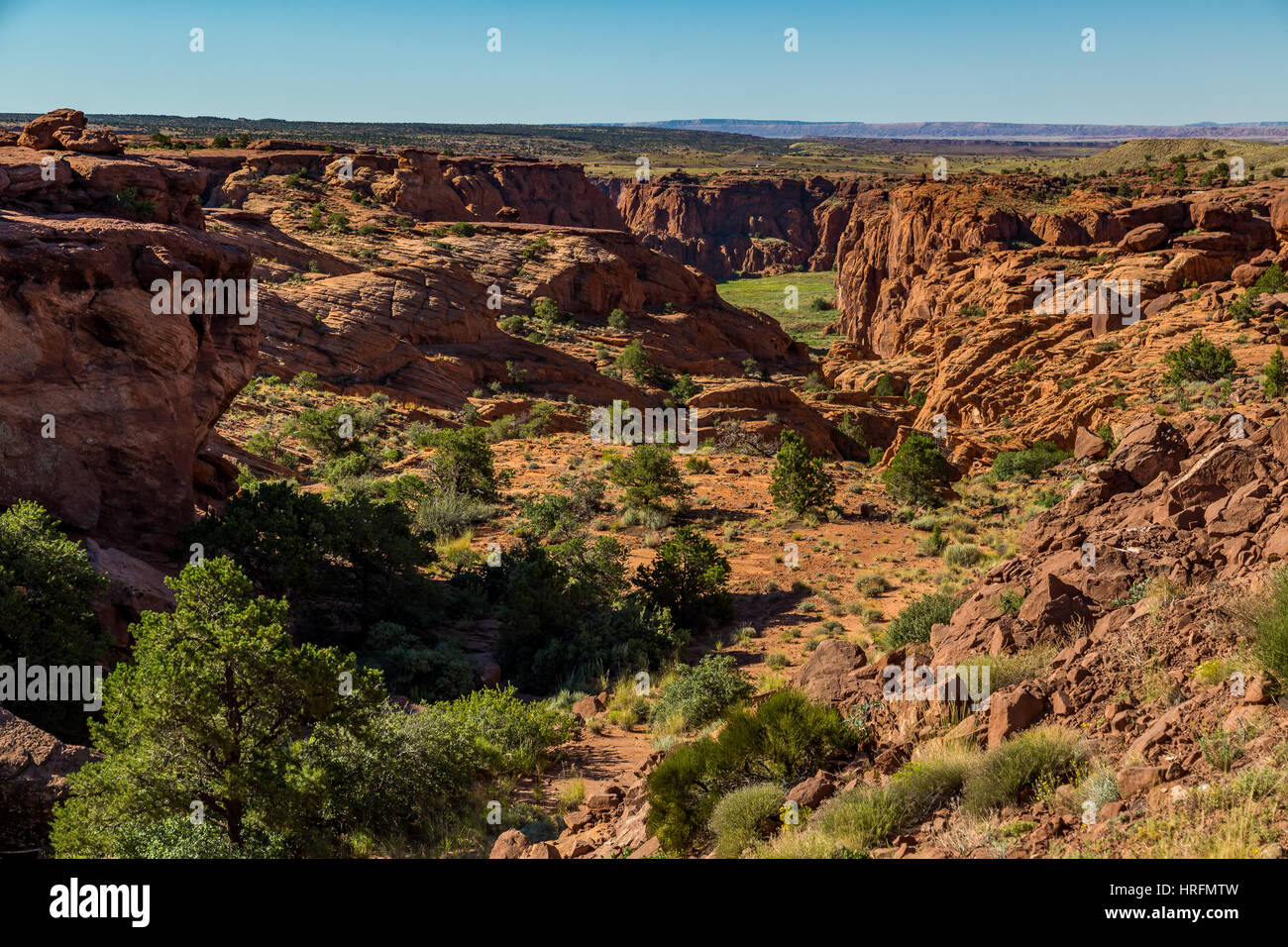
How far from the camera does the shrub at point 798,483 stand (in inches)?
818

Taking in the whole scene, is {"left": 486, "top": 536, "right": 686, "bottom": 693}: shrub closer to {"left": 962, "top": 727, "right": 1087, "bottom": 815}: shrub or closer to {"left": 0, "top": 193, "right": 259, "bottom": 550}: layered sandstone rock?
{"left": 0, "top": 193, "right": 259, "bottom": 550}: layered sandstone rock

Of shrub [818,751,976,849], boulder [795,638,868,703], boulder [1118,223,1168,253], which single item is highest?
boulder [1118,223,1168,253]

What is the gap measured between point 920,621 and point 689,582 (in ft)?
14.8

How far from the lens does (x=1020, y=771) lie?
578 centimetres

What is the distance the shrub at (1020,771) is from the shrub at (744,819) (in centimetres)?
137

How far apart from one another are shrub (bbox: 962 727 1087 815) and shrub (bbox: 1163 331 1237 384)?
96.7 ft

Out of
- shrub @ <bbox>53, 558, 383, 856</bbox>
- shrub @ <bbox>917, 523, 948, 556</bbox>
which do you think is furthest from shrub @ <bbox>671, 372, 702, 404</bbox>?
shrub @ <bbox>53, 558, 383, 856</bbox>

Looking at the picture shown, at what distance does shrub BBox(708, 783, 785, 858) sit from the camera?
6285 mm

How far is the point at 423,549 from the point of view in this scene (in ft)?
50.1

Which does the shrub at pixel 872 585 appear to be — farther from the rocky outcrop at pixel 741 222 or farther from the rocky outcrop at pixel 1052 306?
the rocky outcrop at pixel 741 222

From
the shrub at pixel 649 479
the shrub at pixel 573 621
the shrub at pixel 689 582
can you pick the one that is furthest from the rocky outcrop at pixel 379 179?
the shrub at pixel 689 582
